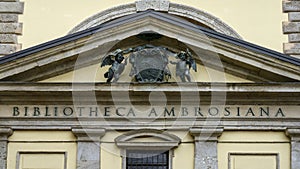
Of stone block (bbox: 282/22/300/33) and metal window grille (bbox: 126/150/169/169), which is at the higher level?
stone block (bbox: 282/22/300/33)

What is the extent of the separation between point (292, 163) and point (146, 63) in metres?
2.89

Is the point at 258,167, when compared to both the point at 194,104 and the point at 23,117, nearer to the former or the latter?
the point at 194,104

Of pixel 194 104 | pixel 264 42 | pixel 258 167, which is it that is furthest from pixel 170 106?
pixel 264 42

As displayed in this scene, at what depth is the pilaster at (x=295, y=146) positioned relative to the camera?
51.6ft

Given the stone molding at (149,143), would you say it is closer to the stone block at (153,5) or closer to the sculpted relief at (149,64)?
the sculpted relief at (149,64)

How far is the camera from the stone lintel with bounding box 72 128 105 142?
1591 centimetres

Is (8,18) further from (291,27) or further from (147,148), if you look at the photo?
(291,27)

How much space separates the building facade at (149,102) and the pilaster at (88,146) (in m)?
0.02

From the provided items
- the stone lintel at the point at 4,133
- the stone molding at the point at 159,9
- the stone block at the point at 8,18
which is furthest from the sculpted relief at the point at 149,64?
the stone block at the point at 8,18

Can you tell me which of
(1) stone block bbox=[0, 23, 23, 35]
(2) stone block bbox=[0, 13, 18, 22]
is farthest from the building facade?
(2) stone block bbox=[0, 13, 18, 22]

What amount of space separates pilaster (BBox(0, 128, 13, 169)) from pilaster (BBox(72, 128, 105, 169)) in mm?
1079

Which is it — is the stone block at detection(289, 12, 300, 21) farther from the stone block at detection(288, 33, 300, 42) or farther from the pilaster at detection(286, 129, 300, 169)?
the pilaster at detection(286, 129, 300, 169)

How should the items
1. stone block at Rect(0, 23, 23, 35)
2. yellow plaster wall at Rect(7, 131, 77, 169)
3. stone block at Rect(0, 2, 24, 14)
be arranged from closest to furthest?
yellow plaster wall at Rect(7, 131, 77, 169) → stone block at Rect(0, 23, 23, 35) → stone block at Rect(0, 2, 24, 14)

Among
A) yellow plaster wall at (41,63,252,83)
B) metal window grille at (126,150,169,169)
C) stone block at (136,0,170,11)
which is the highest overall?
stone block at (136,0,170,11)
